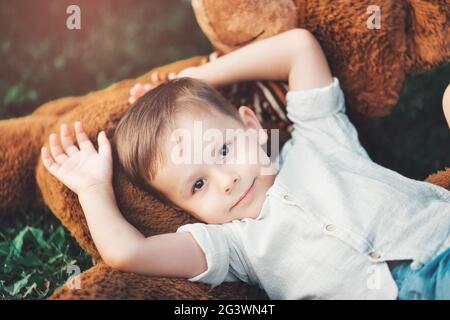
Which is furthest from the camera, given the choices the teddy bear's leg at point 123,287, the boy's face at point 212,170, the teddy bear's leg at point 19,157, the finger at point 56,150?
the teddy bear's leg at point 19,157

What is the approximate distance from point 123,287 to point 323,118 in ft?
1.82

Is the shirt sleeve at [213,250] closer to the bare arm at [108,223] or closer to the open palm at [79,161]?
the bare arm at [108,223]

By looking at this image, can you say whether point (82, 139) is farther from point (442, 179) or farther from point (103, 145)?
point (442, 179)

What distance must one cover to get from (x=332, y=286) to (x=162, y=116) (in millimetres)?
455

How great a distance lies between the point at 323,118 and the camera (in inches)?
48.4

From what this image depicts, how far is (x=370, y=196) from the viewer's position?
1081 mm

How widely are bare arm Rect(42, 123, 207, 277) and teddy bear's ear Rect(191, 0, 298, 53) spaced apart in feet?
1.10

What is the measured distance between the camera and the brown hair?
43.4 inches

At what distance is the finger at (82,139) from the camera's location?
118 cm

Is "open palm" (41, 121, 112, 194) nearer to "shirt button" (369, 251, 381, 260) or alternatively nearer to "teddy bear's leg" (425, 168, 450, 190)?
"shirt button" (369, 251, 381, 260)

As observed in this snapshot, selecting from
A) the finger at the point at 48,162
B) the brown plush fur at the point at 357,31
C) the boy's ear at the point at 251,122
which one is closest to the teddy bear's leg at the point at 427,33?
the brown plush fur at the point at 357,31

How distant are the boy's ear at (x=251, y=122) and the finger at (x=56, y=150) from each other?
383 millimetres

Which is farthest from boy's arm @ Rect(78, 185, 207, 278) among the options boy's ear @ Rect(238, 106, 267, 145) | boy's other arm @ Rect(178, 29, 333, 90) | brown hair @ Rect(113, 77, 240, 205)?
boy's other arm @ Rect(178, 29, 333, 90)
